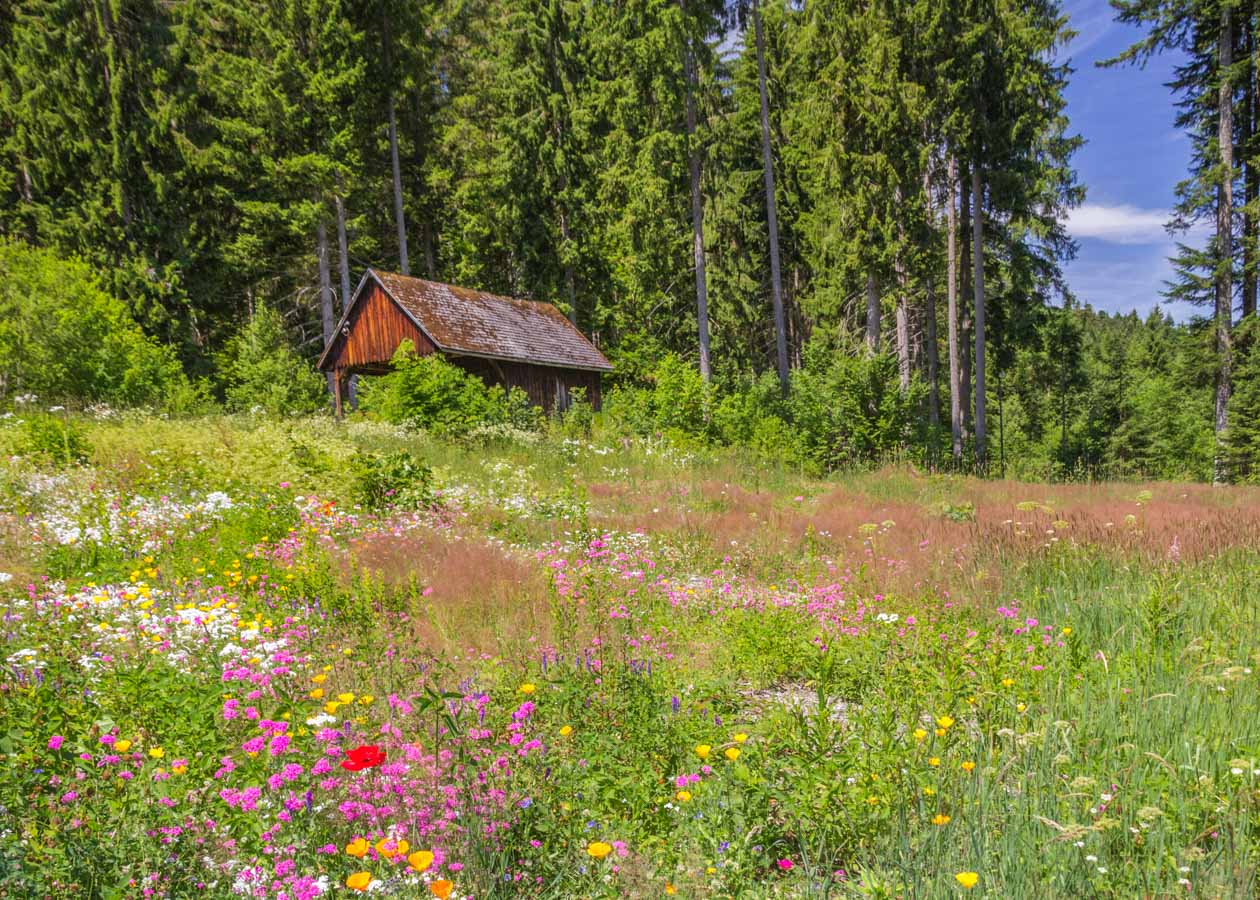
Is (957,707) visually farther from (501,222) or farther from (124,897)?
(501,222)

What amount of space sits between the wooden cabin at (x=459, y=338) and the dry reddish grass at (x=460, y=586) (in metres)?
14.2

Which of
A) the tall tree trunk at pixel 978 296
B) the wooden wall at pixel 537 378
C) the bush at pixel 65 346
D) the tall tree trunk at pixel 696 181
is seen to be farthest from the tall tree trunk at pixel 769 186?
the bush at pixel 65 346

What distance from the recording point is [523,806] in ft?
7.67

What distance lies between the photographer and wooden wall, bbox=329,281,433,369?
21.0 metres

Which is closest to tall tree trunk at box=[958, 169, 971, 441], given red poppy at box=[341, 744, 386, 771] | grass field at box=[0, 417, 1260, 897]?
grass field at box=[0, 417, 1260, 897]

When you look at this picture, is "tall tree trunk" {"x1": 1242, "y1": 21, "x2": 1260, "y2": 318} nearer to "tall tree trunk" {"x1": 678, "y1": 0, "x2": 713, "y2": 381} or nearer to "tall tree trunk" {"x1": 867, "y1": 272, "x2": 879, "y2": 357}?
"tall tree trunk" {"x1": 867, "y1": 272, "x2": 879, "y2": 357}

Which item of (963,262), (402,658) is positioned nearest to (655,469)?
(402,658)

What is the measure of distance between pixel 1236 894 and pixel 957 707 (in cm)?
138

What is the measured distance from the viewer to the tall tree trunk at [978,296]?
1975cm

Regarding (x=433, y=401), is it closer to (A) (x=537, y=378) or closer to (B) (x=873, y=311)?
(A) (x=537, y=378)

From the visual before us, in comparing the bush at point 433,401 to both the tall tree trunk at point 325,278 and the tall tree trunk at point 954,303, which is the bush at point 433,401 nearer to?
the tall tree trunk at point 325,278

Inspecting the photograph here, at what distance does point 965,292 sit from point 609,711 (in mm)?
23363

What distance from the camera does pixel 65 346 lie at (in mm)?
16172

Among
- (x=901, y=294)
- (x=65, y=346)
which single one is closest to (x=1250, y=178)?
(x=901, y=294)
